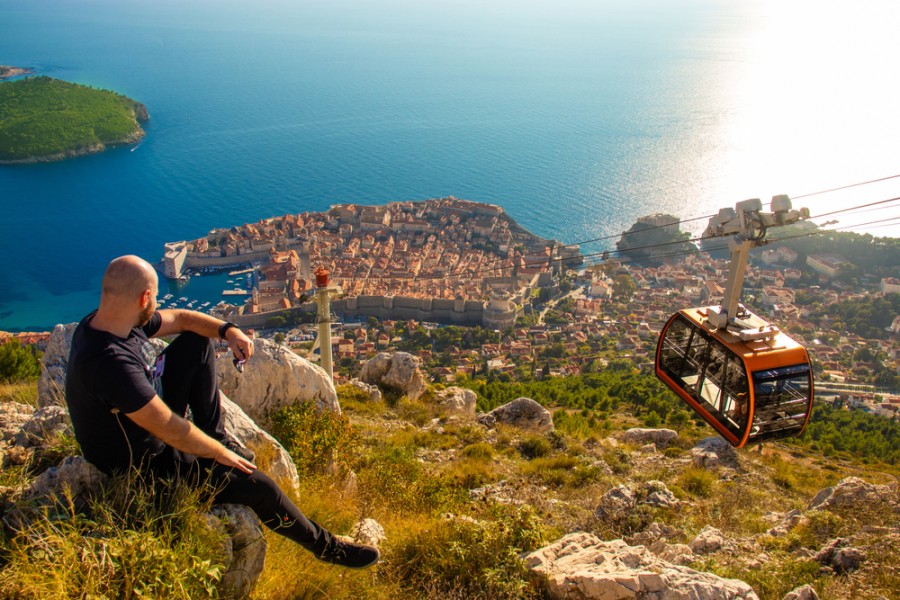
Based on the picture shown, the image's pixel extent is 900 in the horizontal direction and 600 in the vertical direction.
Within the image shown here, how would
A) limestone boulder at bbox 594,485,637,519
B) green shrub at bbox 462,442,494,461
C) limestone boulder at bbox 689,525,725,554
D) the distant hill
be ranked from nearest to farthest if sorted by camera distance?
limestone boulder at bbox 689,525,725,554 < limestone boulder at bbox 594,485,637,519 < green shrub at bbox 462,442,494,461 < the distant hill

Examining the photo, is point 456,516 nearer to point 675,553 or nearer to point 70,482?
point 675,553

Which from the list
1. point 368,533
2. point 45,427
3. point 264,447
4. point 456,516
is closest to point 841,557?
point 456,516

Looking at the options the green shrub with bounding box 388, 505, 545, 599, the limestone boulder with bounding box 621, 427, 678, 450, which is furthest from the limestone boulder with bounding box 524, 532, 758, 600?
the limestone boulder with bounding box 621, 427, 678, 450

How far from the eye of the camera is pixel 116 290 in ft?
7.30

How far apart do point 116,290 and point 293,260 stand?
2926 cm

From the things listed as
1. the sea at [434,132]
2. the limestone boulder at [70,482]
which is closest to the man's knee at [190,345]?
the limestone boulder at [70,482]

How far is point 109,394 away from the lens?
2.15 meters

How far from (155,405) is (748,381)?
3.80 metres

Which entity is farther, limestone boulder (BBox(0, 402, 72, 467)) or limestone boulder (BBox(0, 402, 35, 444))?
limestone boulder (BBox(0, 402, 35, 444))

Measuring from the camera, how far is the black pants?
2.43 m

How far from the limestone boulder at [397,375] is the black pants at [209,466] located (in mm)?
6298

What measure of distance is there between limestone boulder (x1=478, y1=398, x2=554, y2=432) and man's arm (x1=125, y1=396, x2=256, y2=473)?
5.96m

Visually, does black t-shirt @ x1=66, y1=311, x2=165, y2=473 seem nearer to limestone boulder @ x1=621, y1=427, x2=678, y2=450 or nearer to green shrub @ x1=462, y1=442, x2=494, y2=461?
green shrub @ x1=462, y1=442, x2=494, y2=461

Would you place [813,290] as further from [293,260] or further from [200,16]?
[200,16]
